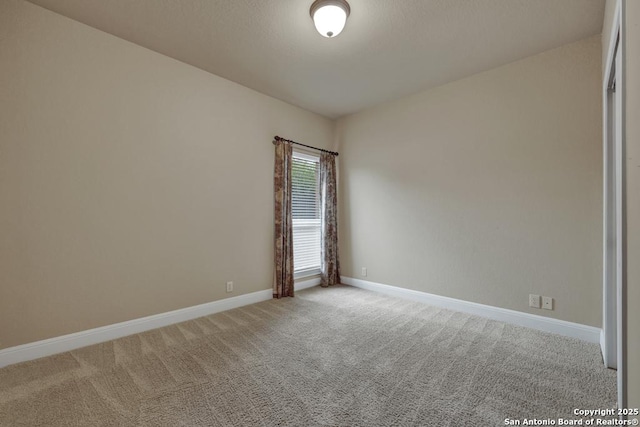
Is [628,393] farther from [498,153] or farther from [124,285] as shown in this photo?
[124,285]

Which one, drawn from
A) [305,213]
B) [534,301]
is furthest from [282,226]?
[534,301]

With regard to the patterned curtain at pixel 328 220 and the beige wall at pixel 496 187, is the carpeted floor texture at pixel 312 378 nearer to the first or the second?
the beige wall at pixel 496 187

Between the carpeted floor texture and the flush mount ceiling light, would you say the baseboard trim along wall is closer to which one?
the carpeted floor texture

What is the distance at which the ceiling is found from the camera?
212 centimetres

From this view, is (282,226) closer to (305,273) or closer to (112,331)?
(305,273)

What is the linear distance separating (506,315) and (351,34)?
3.18 metres

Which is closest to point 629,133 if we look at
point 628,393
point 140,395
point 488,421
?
point 628,393

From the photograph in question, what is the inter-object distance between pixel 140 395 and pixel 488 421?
2033mm

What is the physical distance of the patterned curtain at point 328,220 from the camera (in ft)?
14.1

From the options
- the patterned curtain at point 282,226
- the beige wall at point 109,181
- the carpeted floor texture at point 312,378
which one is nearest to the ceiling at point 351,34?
the beige wall at point 109,181

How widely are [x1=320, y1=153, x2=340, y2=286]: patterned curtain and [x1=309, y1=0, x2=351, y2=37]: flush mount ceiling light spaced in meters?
2.28

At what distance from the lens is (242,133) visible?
343 cm

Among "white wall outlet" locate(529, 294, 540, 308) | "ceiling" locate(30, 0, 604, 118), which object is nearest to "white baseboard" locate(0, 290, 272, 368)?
"ceiling" locate(30, 0, 604, 118)

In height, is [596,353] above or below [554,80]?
below
